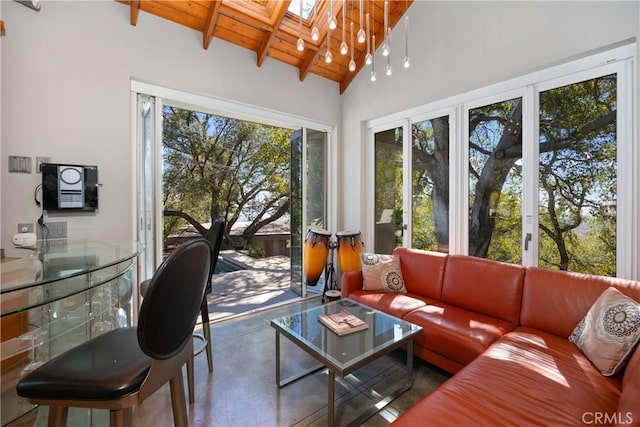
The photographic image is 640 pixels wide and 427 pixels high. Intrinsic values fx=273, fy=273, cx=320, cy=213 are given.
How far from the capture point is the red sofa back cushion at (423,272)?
2.62 meters

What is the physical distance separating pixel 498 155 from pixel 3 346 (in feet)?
12.7

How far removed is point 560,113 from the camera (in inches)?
90.7

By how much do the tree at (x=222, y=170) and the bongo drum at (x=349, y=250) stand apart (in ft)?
8.69

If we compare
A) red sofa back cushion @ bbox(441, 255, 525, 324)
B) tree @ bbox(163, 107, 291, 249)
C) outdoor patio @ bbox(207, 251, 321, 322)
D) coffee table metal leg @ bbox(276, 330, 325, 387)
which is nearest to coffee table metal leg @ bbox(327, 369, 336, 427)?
coffee table metal leg @ bbox(276, 330, 325, 387)

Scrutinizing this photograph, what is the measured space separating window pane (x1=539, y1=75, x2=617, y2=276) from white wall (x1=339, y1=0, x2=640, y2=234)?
13.1 inches

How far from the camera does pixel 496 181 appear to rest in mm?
2676

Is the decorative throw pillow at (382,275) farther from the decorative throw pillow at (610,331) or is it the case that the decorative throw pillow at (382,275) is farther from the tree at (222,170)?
the tree at (222,170)

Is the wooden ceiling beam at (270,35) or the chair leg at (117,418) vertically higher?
the wooden ceiling beam at (270,35)

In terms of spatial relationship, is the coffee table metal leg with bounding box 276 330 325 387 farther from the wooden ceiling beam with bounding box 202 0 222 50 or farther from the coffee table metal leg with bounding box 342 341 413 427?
the wooden ceiling beam with bounding box 202 0 222 50

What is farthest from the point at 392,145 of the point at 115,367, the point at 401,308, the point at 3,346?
the point at 3,346

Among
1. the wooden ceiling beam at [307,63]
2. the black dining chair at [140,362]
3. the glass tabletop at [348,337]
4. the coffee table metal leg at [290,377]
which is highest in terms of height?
the wooden ceiling beam at [307,63]

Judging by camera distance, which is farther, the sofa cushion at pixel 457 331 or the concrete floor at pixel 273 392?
the sofa cushion at pixel 457 331

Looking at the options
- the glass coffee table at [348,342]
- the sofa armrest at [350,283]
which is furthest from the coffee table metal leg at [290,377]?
the sofa armrest at [350,283]

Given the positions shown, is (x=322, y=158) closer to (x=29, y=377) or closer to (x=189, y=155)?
(x=189, y=155)
